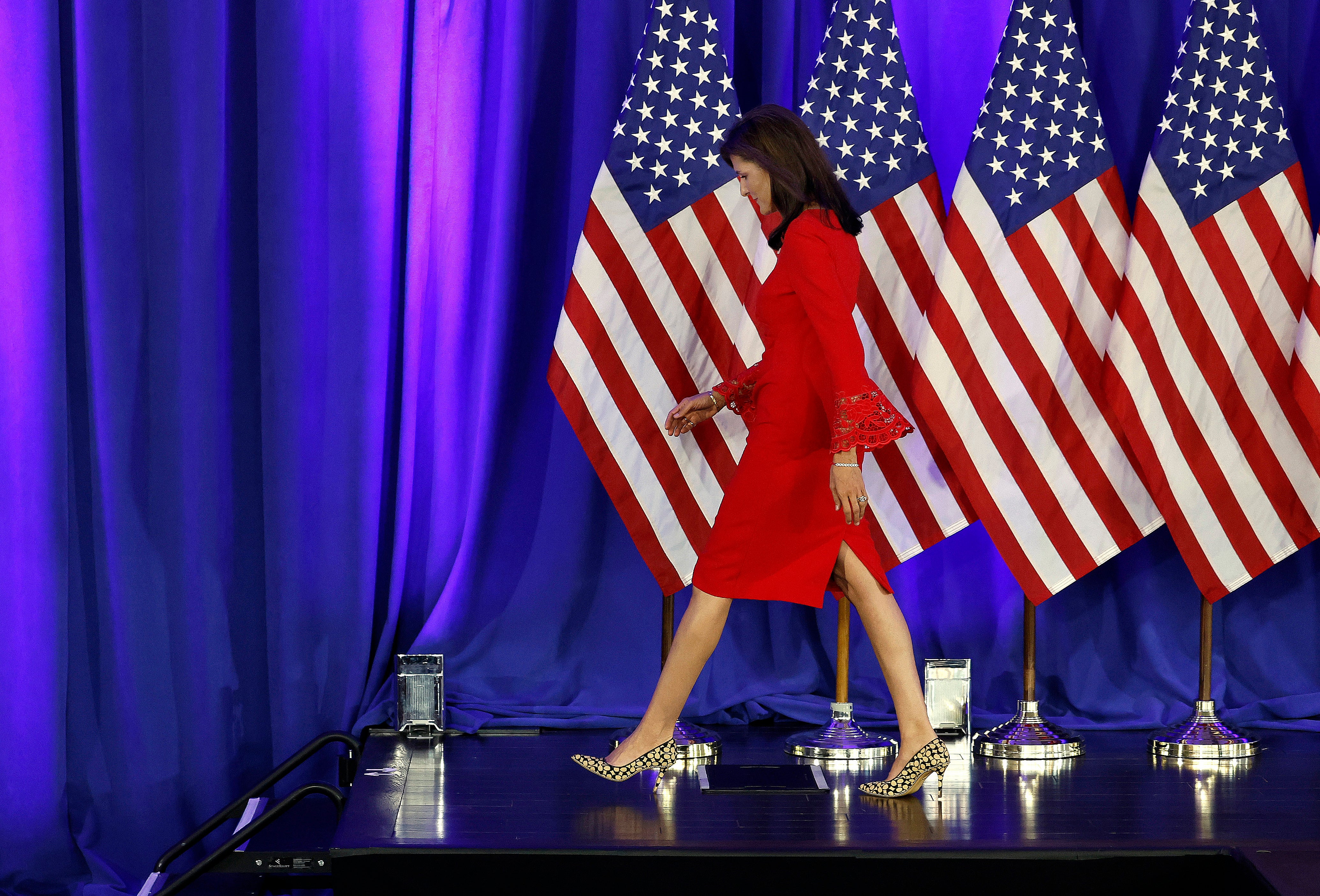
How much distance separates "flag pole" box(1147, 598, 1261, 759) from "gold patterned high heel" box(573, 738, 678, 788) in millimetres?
1497

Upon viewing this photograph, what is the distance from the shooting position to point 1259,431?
388 cm

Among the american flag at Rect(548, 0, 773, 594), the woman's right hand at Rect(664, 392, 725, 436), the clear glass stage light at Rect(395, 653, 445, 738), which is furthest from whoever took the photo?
the clear glass stage light at Rect(395, 653, 445, 738)

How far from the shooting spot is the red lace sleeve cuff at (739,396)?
3.68 metres

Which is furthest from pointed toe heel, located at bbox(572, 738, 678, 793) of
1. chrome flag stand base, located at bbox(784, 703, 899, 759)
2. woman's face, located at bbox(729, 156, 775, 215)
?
woman's face, located at bbox(729, 156, 775, 215)

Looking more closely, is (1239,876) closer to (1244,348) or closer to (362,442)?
(1244,348)

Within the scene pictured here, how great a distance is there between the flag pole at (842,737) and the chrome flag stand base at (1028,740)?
0.27 metres

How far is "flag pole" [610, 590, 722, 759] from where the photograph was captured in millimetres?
3754

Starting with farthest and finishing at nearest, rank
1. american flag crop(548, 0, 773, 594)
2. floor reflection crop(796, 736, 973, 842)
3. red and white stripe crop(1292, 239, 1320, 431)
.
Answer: american flag crop(548, 0, 773, 594) < red and white stripe crop(1292, 239, 1320, 431) < floor reflection crop(796, 736, 973, 842)

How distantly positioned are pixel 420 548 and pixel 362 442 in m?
0.40

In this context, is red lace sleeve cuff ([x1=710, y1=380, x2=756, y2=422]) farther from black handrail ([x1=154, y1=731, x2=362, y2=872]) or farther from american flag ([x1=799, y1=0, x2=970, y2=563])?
black handrail ([x1=154, y1=731, x2=362, y2=872])

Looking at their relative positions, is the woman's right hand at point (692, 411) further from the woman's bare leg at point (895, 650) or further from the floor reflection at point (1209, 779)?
the floor reflection at point (1209, 779)

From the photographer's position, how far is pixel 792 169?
128 inches

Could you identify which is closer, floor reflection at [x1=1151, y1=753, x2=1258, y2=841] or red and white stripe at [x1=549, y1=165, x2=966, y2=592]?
floor reflection at [x1=1151, y1=753, x2=1258, y2=841]

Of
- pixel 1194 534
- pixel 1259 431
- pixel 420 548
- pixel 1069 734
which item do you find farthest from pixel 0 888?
pixel 1259 431
